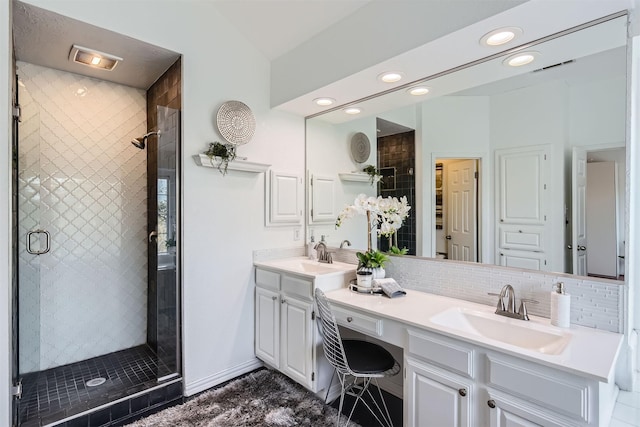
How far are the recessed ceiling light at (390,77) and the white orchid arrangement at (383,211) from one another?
2.68 ft

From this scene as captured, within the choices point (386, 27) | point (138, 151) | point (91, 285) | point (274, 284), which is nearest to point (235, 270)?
point (274, 284)

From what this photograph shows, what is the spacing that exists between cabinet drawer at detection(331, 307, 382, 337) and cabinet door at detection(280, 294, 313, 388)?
12.3 inches

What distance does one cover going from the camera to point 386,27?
1.97 metres

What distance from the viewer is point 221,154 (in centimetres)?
250

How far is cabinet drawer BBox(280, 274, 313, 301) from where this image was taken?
2.30m

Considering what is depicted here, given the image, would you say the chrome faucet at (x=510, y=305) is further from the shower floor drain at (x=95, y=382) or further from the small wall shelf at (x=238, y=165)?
the shower floor drain at (x=95, y=382)

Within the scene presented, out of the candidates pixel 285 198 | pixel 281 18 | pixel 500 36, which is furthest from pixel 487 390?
pixel 281 18

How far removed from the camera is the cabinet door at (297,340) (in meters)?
2.29

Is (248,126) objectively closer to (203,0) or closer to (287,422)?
(203,0)

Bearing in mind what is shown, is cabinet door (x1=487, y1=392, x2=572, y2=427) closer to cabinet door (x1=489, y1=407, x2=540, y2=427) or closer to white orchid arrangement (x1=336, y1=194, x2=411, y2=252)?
cabinet door (x1=489, y1=407, x2=540, y2=427)

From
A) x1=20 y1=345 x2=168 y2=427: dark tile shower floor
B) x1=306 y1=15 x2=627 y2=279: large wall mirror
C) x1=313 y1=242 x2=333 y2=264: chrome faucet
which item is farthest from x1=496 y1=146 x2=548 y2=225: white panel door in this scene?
x1=20 y1=345 x2=168 y2=427: dark tile shower floor

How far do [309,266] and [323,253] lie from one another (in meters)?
0.19

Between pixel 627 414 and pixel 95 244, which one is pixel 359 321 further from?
pixel 95 244

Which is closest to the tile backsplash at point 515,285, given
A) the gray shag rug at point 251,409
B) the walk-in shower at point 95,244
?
the gray shag rug at point 251,409
